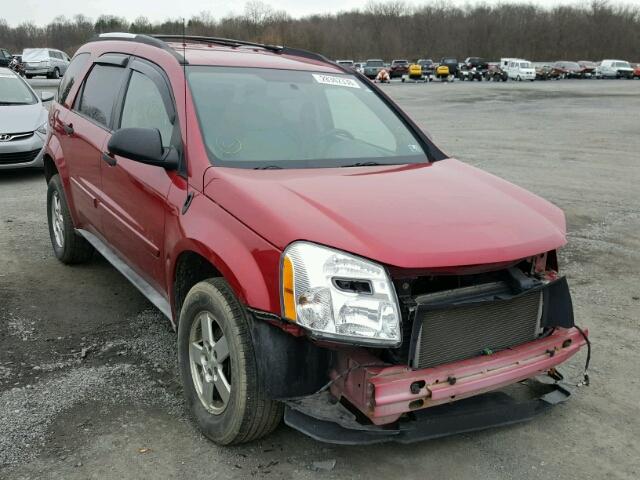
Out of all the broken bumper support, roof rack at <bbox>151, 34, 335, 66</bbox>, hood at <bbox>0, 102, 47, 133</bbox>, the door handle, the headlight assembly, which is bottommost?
the broken bumper support

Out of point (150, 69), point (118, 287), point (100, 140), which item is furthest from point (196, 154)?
point (118, 287)

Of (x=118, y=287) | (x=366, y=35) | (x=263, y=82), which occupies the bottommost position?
(x=118, y=287)

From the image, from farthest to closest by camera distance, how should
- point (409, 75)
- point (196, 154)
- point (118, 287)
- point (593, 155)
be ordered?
point (409, 75), point (593, 155), point (118, 287), point (196, 154)

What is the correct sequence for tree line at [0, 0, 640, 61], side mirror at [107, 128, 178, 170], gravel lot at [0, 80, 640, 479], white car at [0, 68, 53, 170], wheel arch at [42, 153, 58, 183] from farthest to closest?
tree line at [0, 0, 640, 61], white car at [0, 68, 53, 170], wheel arch at [42, 153, 58, 183], side mirror at [107, 128, 178, 170], gravel lot at [0, 80, 640, 479]

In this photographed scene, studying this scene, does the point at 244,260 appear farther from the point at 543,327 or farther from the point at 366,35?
the point at 366,35

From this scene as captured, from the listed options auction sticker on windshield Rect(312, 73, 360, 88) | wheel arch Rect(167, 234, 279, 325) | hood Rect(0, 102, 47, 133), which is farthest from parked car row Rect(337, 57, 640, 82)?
wheel arch Rect(167, 234, 279, 325)

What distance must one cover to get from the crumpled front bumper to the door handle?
2.17m

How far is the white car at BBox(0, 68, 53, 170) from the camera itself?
9.53m

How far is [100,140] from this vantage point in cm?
452

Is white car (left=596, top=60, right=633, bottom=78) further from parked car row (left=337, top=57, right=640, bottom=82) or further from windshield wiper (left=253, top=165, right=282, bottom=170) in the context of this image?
windshield wiper (left=253, top=165, right=282, bottom=170)

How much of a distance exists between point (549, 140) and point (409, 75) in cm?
4289

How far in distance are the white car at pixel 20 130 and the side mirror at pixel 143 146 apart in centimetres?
700

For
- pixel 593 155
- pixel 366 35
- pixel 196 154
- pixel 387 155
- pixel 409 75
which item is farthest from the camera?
pixel 366 35

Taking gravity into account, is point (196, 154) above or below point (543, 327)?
above
